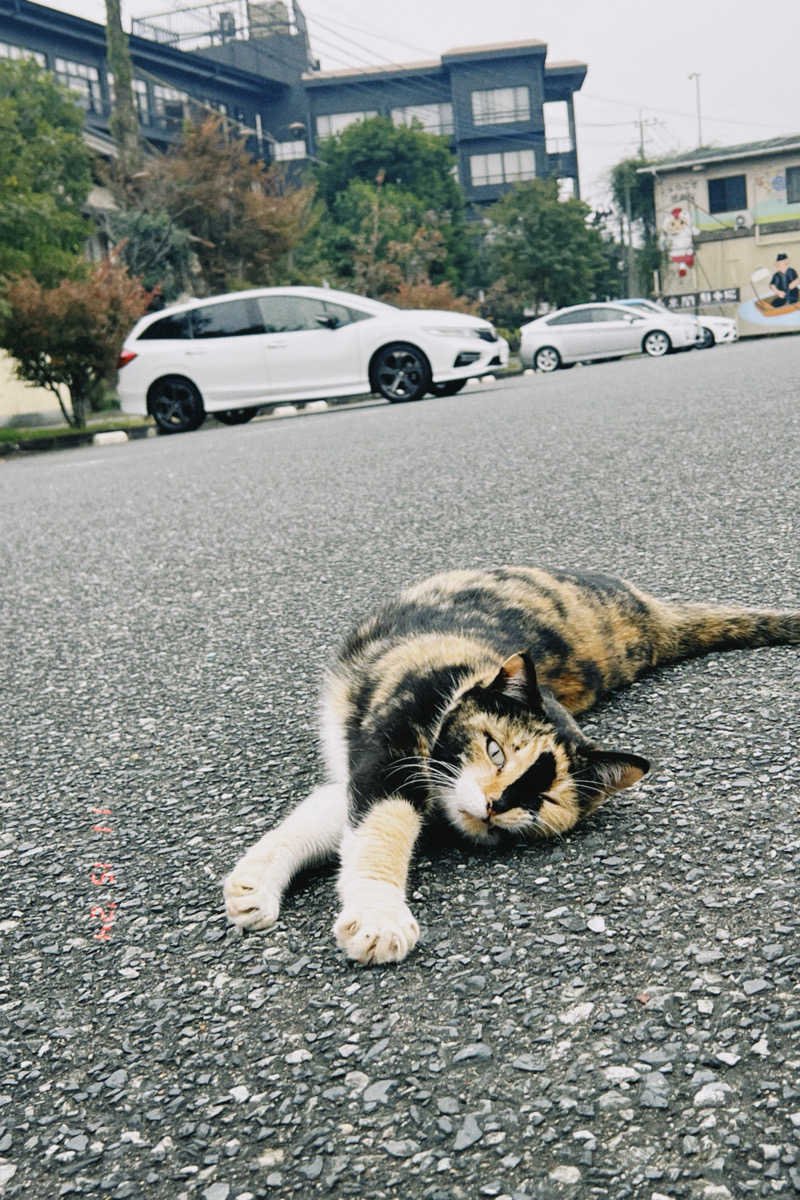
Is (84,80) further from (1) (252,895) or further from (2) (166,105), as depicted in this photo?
(1) (252,895)

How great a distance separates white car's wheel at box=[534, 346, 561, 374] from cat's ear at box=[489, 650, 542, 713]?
23346mm

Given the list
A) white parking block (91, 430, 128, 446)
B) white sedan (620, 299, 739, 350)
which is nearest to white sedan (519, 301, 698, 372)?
white sedan (620, 299, 739, 350)

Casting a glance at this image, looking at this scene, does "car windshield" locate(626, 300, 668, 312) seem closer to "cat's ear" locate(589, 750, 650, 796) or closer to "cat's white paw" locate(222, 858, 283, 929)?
"cat's ear" locate(589, 750, 650, 796)

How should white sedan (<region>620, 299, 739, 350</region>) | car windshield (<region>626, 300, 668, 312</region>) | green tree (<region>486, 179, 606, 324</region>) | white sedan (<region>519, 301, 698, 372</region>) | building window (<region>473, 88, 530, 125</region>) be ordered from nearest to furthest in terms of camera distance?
white sedan (<region>519, 301, 698, 372</region>) → white sedan (<region>620, 299, 739, 350</region>) → car windshield (<region>626, 300, 668, 312</region>) → green tree (<region>486, 179, 606, 324</region>) → building window (<region>473, 88, 530, 125</region>)

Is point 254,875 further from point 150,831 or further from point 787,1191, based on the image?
point 787,1191

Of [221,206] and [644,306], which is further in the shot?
[221,206]

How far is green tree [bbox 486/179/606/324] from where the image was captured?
40.2 m

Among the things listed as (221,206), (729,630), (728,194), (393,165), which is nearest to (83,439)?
(221,206)

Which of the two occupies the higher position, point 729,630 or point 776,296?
point 776,296

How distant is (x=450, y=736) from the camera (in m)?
2.18

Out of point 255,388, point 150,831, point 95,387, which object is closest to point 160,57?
point 95,387

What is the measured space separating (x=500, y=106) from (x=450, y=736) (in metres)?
57.7

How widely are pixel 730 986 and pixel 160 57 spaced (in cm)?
4825

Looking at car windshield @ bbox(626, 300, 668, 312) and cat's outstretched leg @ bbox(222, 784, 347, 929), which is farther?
car windshield @ bbox(626, 300, 668, 312)
